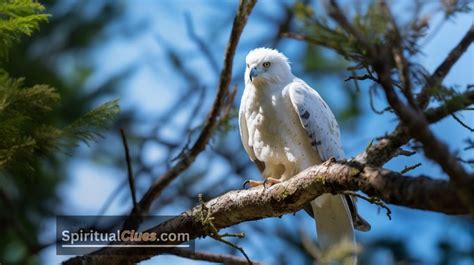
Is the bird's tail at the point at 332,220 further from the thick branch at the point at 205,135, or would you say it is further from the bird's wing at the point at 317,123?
the thick branch at the point at 205,135

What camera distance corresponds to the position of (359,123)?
11.7 metres

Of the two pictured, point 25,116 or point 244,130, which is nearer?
point 25,116

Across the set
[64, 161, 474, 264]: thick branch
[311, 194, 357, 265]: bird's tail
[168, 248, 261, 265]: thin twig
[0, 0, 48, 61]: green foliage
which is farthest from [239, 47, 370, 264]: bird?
[0, 0, 48, 61]: green foliage

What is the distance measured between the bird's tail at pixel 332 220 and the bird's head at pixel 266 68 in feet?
3.81

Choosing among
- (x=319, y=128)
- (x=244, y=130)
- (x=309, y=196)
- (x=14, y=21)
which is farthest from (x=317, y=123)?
(x=14, y=21)

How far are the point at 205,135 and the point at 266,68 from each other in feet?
2.73

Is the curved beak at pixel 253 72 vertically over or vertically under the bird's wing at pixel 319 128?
over

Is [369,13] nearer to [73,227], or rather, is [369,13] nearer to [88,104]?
[73,227]

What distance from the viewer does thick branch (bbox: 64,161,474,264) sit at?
3494 mm

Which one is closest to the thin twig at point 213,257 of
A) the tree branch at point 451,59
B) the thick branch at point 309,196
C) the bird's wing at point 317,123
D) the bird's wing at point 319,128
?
the thick branch at point 309,196

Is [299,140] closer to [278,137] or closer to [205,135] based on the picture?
[278,137]

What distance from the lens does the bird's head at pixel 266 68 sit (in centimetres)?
684

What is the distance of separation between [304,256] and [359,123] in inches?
99.5

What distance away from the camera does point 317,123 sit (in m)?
6.41
